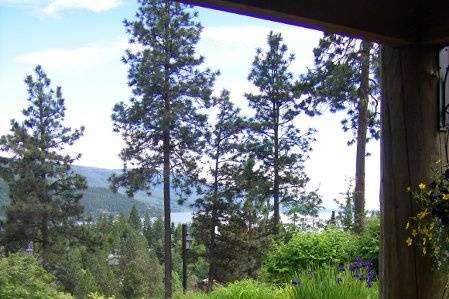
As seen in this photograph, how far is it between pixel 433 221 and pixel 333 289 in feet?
5.91

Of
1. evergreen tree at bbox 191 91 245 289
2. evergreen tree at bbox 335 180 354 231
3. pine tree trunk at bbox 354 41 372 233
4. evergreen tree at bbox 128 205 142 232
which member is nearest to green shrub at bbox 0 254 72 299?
evergreen tree at bbox 335 180 354 231

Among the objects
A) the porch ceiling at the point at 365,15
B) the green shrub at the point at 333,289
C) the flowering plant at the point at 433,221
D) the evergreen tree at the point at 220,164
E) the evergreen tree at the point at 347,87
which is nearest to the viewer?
the porch ceiling at the point at 365,15

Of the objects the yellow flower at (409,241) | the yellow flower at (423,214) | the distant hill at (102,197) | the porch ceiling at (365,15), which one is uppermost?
the porch ceiling at (365,15)

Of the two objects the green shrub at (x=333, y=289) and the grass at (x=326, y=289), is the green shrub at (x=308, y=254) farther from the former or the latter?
the green shrub at (x=333, y=289)

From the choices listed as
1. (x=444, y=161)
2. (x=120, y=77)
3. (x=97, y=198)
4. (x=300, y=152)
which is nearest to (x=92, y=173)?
(x=97, y=198)

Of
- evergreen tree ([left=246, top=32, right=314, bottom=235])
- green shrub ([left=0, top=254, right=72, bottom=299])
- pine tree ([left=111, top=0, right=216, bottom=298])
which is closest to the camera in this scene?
green shrub ([left=0, top=254, right=72, bottom=299])

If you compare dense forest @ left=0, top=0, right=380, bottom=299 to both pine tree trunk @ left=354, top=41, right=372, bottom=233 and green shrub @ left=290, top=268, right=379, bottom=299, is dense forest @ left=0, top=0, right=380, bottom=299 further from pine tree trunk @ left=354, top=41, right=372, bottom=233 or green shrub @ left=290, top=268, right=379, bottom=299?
green shrub @ left=290, top=268, right=379, bottom=299

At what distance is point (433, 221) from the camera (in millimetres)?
1479

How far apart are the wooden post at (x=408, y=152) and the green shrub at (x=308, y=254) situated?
3.46m

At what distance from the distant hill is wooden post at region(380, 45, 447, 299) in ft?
49.4

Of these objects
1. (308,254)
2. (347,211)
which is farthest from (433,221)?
(347,211)

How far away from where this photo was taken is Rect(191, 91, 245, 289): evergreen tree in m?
17.3

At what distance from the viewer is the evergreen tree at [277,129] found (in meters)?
16.6

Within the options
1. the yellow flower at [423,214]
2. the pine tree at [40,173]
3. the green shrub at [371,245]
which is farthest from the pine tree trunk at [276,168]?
the yellow flower at [423,214]
